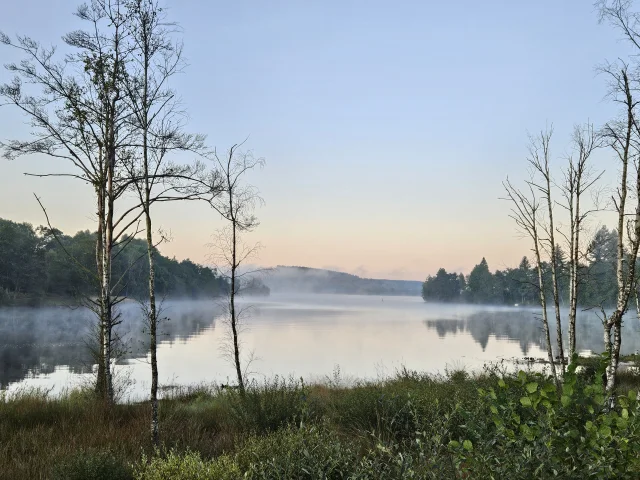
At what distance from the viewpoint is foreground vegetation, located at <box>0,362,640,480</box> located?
3654 millimetres

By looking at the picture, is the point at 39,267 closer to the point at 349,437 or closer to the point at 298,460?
the point at 349,437

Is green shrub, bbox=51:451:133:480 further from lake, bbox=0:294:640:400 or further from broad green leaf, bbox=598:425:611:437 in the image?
lake, bbox=0:294:640:400

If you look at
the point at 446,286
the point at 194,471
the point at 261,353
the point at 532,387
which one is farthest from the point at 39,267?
the point at 446,286

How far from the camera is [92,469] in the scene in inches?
199

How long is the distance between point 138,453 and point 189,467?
2.80m

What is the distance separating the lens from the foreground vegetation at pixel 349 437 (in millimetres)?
3654

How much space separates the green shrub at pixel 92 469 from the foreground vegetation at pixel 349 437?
0.01 metres

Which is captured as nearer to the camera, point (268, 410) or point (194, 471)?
point (194, 471)

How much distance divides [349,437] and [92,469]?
11.6ft

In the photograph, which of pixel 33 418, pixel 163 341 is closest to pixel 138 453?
pixel 33 418

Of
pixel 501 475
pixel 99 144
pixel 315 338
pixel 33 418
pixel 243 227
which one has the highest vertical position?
pixel 99 144

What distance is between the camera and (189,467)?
14.7 ft

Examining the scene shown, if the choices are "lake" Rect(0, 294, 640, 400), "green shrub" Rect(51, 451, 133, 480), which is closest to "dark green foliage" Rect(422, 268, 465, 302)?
"lake" Rect(0, 294, 640, 400)

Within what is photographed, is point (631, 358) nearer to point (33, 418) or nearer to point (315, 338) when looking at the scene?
point (33, 418)
